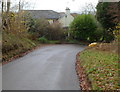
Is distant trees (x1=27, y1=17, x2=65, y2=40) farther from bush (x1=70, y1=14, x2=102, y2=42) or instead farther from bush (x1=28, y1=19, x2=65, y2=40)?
bush (x1=70, y1=14, x2=102, y2=42)

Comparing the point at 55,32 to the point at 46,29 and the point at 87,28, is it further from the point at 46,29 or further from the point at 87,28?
the point at 87,28

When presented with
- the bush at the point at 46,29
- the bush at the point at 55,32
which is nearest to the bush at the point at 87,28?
the bush at the point at 55,32

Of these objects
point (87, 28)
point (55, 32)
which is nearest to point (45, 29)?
point (55, 32)

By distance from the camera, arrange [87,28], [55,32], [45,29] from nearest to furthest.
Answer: [87,28] → [45,29] → [55,32]

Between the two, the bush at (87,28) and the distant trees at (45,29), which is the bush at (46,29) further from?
the bush at (87,28)

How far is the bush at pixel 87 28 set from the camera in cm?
3008

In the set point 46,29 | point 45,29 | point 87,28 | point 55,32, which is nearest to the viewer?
point 87,28

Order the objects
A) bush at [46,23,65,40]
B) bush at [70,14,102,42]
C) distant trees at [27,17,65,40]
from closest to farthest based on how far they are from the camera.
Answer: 1. bush at [70,14,102,42]
2. distant trees at [27,17,65,40]
3. bush at [46,23,65,40]

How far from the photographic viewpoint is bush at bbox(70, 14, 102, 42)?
3008 centimetres

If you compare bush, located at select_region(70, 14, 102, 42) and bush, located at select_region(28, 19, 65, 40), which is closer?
bush, located at select_region(70, 14, 102, 42)

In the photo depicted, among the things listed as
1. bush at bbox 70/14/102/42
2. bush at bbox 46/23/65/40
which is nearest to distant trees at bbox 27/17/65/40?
bush at bbox 46/23/65/40

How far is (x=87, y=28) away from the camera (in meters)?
30.0

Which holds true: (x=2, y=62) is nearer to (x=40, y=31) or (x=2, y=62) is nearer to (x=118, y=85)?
(x=118, y=85)

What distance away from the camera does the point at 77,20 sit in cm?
3094
